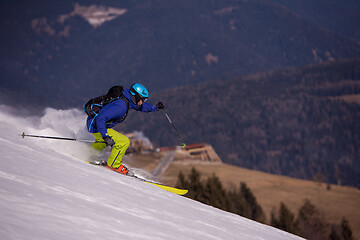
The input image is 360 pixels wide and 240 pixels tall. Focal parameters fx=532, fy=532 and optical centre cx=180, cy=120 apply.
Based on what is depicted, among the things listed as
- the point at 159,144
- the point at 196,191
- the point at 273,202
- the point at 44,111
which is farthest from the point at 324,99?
the point at 44,111

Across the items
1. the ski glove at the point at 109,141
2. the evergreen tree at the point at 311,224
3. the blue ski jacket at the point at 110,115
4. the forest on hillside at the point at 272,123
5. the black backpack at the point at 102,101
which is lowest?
the forest on hillside at the point at 272,123

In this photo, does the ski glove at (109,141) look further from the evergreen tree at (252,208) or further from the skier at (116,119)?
the evergreen tree at (252,208)

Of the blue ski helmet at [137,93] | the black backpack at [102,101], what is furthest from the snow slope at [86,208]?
the blue ski helmet at [137,93]

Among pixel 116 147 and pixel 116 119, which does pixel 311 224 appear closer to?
pixel 116 147

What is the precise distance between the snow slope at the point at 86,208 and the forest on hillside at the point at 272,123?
140520 millimetres

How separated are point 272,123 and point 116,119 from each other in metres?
182

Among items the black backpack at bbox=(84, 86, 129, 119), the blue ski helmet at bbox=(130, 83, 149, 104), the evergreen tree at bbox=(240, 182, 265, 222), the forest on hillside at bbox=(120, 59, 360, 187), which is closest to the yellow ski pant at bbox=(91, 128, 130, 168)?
the black backpack at bbox=(84, 86, 129, 119)

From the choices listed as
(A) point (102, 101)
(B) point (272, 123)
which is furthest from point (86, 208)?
(B) point (272, 123)

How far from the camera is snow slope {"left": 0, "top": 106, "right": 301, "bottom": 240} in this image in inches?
192

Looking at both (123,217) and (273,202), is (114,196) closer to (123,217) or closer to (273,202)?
(123,217)

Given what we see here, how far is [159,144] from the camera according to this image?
148500 mm

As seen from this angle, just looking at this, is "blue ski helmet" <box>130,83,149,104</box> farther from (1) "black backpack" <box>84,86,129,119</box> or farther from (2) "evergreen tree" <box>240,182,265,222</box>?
(2) "evergreen tree" <box>240,182,265,222</box>

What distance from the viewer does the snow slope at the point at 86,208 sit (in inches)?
192

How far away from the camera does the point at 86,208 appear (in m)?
5.88
